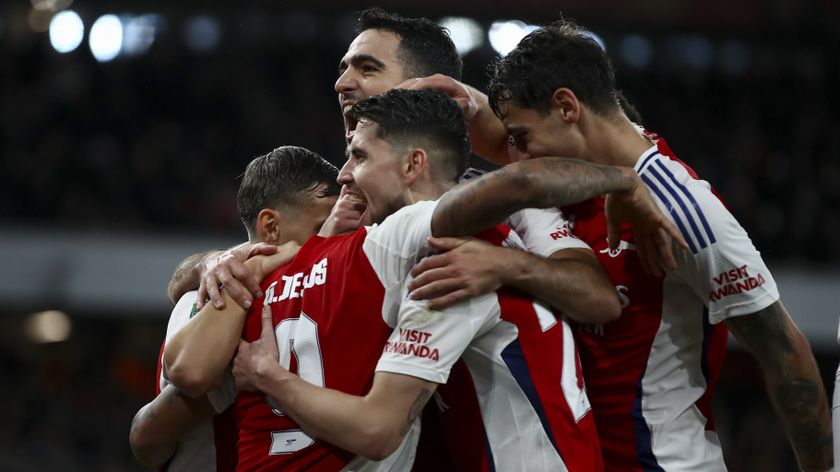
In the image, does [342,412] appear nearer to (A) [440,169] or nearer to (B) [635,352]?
(A) [440,169]

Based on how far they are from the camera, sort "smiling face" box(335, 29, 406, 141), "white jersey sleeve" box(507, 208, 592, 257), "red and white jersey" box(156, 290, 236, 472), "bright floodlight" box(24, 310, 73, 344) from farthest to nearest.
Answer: "bright floodlight" box(24, 310, 73, 344)
"smiling face" box(335, 29, 406, 141)
"red and white jersey" box(156, 290, 236, 472)
"white jersey sleeve" box(507, 208, 592, 257)

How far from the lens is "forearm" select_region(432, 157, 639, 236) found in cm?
323

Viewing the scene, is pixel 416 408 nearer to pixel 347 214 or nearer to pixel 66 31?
pixel 347 214

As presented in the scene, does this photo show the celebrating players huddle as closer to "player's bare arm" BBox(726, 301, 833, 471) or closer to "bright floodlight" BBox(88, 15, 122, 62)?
"player's bare arm" BBox(726, 301, 833, 471)

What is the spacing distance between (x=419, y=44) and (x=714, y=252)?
198 cm

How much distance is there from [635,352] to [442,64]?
6.11 ft

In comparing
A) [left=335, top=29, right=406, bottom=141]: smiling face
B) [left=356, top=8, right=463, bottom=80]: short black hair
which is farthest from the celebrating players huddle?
[left=356, top=8, right=463, bottom=80]: short black hair

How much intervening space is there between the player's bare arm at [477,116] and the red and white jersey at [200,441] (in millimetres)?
1273

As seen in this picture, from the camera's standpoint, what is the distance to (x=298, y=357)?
3.39 m

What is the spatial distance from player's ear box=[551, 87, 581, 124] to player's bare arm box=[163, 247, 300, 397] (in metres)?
→ 1.33

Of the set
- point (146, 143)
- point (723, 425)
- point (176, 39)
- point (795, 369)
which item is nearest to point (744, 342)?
point (795, 369)

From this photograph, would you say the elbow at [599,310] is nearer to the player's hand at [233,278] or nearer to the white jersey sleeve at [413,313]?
the white jersey sleeve at [413,313]

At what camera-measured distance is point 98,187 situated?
15062 mm

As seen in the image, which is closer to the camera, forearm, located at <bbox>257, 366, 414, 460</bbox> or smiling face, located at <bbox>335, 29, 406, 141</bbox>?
forearm, located at <bbox>257, 366, 414, 460</bbox>
